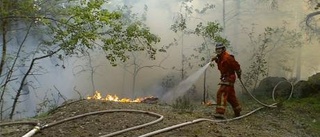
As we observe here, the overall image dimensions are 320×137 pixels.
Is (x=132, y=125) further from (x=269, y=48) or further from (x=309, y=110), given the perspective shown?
(x=269, y=48)

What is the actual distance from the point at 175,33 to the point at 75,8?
34.0 ft

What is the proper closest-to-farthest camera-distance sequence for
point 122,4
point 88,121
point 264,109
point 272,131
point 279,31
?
1. point 88,121
2. point 272,131
3. point 264,109
4. point 279,31
5. point 122,4

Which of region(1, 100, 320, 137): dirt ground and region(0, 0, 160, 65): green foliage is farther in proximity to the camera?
region(0, 0, 160, 65): green foliage

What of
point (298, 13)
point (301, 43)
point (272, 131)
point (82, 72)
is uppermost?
point (298, 13)

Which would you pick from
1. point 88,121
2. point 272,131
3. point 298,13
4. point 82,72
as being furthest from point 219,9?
point 88,121

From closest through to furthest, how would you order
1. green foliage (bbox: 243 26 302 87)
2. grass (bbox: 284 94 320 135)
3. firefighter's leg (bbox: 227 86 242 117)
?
firefighter's leg (bbox: 227 86 242 117)
grass (bbox: 284 94 320 135)
green foliage (bbox: 243 26 302 87)

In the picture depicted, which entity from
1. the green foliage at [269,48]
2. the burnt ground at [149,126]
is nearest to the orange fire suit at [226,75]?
the burnt ground at [149,126]

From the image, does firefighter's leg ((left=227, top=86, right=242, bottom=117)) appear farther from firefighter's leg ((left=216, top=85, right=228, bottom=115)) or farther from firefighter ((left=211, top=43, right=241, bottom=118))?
firefighter's leg ((left=216, top=85, right=228, bottom=115))

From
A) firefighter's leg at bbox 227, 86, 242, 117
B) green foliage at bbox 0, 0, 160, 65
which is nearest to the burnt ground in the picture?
firefighter's leg at bbox 227, 86, 242, 117

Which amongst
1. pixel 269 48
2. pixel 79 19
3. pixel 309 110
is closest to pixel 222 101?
pixel 309 110

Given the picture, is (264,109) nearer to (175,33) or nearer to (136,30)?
(136,30)

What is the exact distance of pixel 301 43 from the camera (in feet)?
59.8

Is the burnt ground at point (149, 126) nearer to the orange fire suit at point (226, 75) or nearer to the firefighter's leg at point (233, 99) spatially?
the firefighter's leg at point (233, 99)

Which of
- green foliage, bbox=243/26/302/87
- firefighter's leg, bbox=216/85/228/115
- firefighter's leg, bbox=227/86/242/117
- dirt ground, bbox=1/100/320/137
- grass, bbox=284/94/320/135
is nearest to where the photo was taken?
dirt ground, bbox=1/100/320/137
